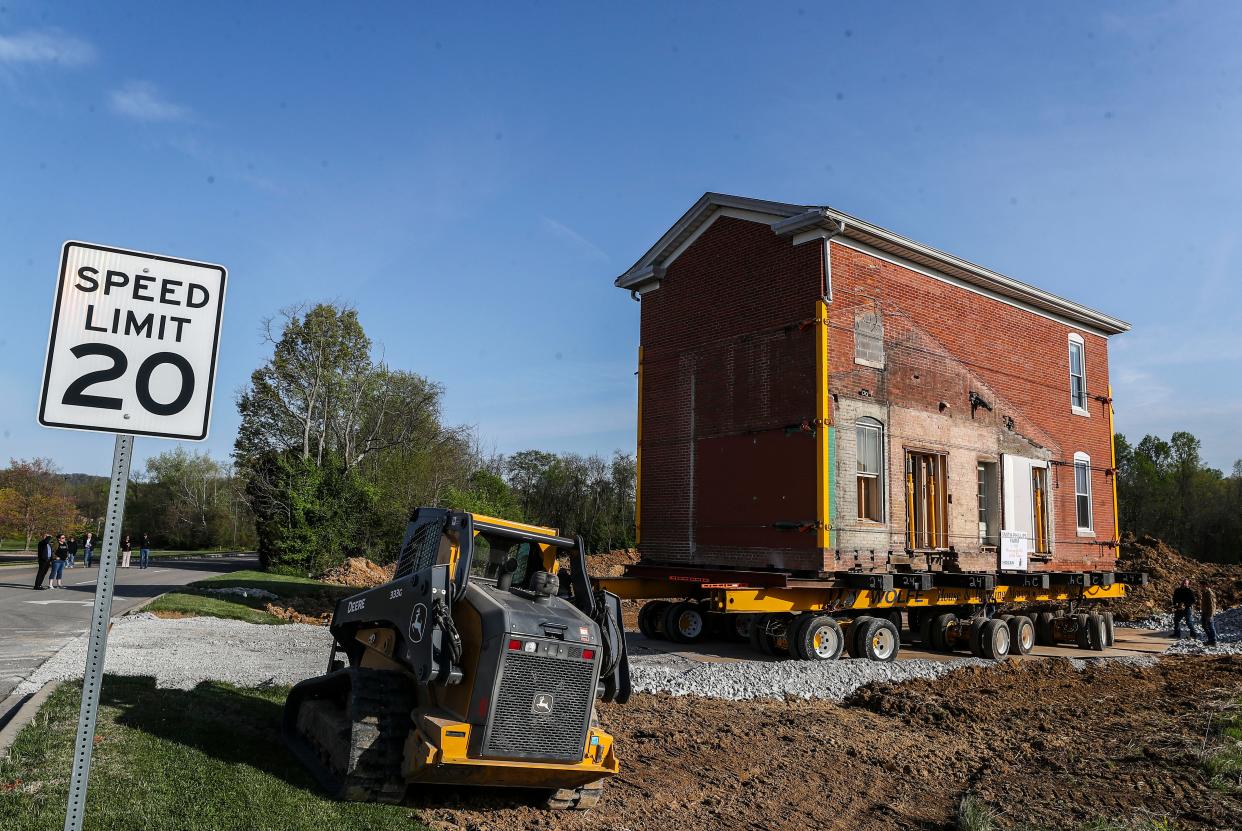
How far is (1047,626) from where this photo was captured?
2028 centimetres

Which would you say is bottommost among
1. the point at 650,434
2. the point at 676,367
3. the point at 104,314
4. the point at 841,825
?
the point at 841,825

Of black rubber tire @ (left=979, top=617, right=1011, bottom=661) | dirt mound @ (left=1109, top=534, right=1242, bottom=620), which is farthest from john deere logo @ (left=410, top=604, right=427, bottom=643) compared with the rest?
dirt mound @ (left=1109, top=534, right=1242, bottom=620)

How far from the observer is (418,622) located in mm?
6453

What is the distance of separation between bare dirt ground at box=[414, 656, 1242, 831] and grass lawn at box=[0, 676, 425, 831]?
923 millimetres

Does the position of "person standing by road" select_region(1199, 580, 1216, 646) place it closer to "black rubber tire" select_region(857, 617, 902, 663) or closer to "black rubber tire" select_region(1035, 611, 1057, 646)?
"black rubber tire" select_region(1035, 611, 1057, 646)

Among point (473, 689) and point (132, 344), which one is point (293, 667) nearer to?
point (473, 689)

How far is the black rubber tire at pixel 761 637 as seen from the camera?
15.8 meters

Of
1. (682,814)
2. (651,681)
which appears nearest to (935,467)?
(651,681)

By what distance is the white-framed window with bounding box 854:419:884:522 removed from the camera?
16.7 m

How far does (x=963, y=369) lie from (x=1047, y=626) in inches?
250

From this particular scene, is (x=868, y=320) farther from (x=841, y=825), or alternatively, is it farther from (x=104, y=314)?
(x=104, y=314)

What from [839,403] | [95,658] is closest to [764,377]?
[839,403]

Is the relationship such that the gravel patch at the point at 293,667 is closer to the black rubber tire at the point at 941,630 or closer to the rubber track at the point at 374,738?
the black rubber tire at the point at 941,630

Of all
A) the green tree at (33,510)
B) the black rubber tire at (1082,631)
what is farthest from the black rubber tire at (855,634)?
the green tree at (33,510)
